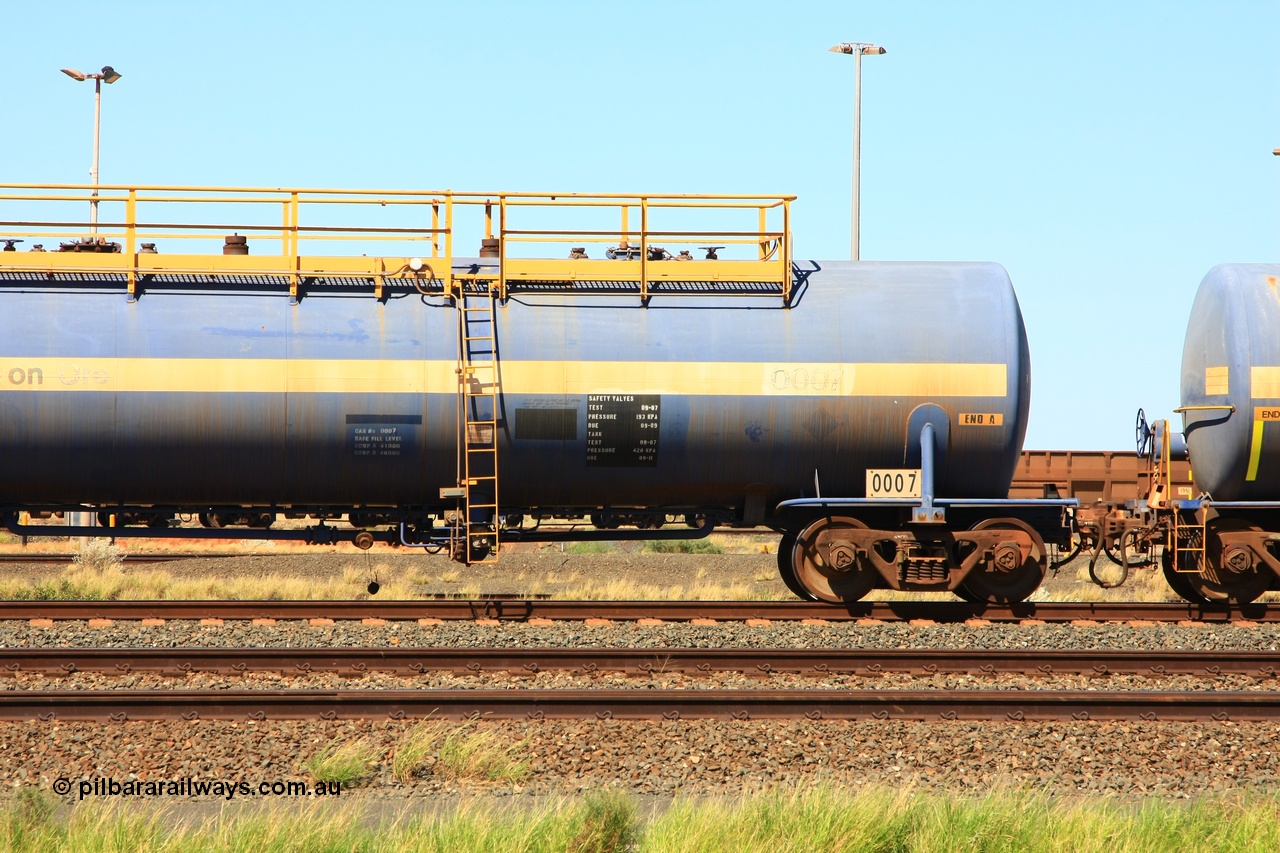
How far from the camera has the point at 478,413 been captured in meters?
13.0

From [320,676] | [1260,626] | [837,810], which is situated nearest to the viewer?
[837,810]

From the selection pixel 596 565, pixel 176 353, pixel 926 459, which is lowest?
pixel 596 565

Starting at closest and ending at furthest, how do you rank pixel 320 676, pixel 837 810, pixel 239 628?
pixel 837 810 < pixel 320 676 < pixel 239 628

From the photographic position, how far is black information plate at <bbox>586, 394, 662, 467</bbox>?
1320 centimetres

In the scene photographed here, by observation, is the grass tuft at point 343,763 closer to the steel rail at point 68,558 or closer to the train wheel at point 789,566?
the train wheel at point 789,566

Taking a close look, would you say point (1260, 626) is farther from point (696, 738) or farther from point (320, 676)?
point (320, 676)

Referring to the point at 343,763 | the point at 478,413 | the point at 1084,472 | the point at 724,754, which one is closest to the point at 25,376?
the point at 478,413

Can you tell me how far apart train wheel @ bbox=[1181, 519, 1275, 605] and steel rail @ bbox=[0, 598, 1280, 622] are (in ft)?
0.85

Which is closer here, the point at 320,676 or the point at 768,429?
the point at 320,676

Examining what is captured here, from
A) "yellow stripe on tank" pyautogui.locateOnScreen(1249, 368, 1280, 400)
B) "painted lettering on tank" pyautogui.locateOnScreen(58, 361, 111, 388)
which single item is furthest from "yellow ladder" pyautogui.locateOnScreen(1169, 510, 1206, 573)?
"painted lettering on tank" pyautogui.locateOnScreen(58, 361, 111, 388)

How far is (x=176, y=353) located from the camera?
12.8 m

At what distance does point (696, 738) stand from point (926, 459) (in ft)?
20.8

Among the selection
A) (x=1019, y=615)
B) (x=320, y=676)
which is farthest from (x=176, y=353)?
(x=1019, y=615)

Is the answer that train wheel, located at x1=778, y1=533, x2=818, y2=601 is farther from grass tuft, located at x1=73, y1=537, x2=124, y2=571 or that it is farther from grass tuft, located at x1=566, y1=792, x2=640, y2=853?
grass tuft, located at x1=73, y1=537, x2=124, y2=571
